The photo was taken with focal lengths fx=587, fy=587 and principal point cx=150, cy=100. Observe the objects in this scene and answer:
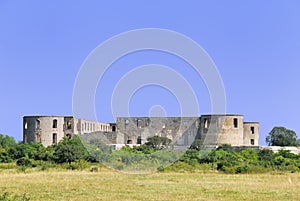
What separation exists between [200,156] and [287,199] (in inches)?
940

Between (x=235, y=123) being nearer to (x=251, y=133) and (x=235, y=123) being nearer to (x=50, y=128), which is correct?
(x=251, y=133)

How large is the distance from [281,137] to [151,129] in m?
15.0

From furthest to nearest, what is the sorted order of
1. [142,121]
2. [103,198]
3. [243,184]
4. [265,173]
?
[142,121] → [265,173] → [243,184] → [103,198]

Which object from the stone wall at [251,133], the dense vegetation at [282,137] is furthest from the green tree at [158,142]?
the dense vegetation at [282,137]

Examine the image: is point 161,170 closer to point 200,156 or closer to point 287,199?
point 200,156

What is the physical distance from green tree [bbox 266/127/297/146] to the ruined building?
12.9 feet

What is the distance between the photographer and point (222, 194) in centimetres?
1841

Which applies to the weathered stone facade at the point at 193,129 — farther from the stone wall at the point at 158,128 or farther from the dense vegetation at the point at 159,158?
the dense vegetation at the point at 159,158

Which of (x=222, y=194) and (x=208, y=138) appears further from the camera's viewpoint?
(x=208, y=138)

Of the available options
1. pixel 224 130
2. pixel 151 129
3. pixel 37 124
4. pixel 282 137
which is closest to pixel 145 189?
pixel 224 130

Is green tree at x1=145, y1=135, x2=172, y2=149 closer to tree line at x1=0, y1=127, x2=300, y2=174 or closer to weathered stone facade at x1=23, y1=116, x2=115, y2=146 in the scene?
tree line at x1=0, y1=127, x2=300, y2=174

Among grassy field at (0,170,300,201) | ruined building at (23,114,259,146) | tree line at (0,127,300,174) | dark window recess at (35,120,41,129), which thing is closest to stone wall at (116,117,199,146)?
ruined building at (23,114,259,146)

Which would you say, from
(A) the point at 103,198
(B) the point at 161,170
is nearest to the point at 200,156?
(B) the point at 161,170

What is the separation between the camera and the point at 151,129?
61594 millimetres
